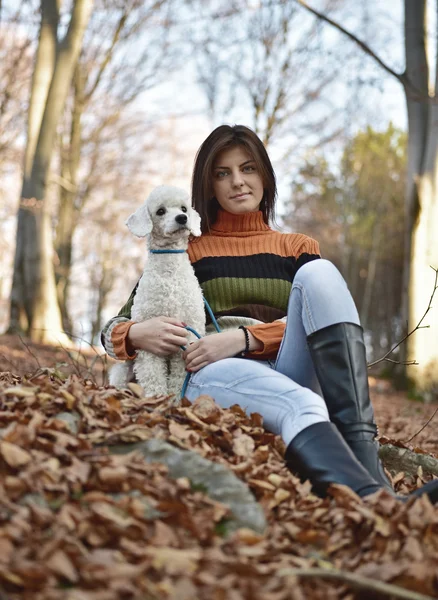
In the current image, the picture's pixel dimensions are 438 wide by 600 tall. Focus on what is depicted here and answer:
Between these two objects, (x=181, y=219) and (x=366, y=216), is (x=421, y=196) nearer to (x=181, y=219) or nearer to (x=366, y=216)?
(x=181, y=219)

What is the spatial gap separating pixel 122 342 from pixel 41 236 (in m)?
6.84

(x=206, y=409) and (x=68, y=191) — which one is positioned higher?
(x=68, y=191)

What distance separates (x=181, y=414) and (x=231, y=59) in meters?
11.7

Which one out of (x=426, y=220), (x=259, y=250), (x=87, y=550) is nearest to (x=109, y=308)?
(x=426, y=220)

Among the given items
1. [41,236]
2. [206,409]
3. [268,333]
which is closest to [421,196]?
[41,236]

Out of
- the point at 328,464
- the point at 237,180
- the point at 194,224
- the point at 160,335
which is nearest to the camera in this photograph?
the point at 328,464

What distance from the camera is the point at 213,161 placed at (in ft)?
11.0

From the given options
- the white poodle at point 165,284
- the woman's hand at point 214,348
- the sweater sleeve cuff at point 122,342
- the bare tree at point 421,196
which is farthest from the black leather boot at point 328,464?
the bare tree at point 421,196

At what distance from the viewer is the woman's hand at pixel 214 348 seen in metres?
2.76

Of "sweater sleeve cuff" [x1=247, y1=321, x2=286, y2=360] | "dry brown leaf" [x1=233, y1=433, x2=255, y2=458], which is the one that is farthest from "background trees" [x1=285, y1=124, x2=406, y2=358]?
"dry brown leaf" [x1=233, y1=433, x2=255, y2=458]

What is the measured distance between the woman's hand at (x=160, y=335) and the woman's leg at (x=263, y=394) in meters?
0.18

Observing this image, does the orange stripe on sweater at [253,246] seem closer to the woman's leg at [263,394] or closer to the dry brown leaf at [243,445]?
the woman's leg at [263,394]

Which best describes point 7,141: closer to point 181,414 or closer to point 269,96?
point 269,96

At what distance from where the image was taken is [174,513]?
1.73 m
